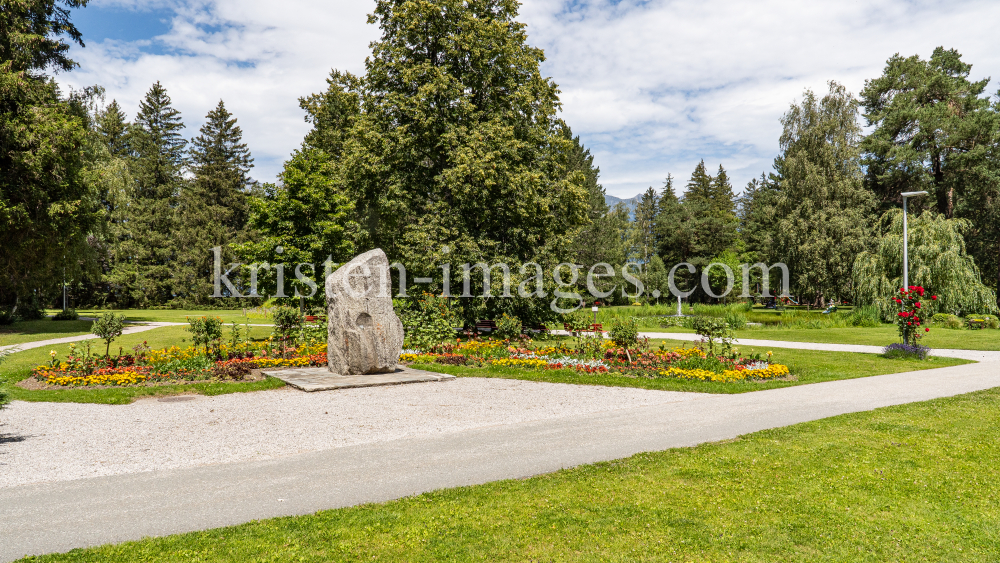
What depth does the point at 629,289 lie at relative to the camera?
55719mm

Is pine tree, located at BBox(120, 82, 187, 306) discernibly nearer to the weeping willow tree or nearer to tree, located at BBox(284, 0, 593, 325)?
tree, located at BBox(284, 0, 593, 325)

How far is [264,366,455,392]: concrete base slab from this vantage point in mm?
10041

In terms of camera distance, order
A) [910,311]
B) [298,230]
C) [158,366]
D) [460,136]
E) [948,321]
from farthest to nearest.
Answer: [948,321]
[298,230]
[460,136]
[910,311]
[158,366]

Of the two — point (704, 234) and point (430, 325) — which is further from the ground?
point (704, 234)

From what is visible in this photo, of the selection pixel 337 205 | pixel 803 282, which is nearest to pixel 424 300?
pixel 337 205

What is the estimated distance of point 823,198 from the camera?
105 feet

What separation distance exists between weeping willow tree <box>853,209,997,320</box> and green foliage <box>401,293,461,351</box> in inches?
839

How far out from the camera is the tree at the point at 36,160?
20453mm

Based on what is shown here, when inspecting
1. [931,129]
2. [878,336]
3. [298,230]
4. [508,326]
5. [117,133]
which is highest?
[117,133]

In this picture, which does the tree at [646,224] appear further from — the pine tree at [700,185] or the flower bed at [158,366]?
the flower bed at [158,366]

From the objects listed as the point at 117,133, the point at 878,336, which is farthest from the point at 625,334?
the point at 117,133

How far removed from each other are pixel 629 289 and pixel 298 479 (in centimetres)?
5301

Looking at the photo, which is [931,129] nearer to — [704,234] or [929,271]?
[929,271]

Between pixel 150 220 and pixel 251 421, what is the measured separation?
48925 millimetres
